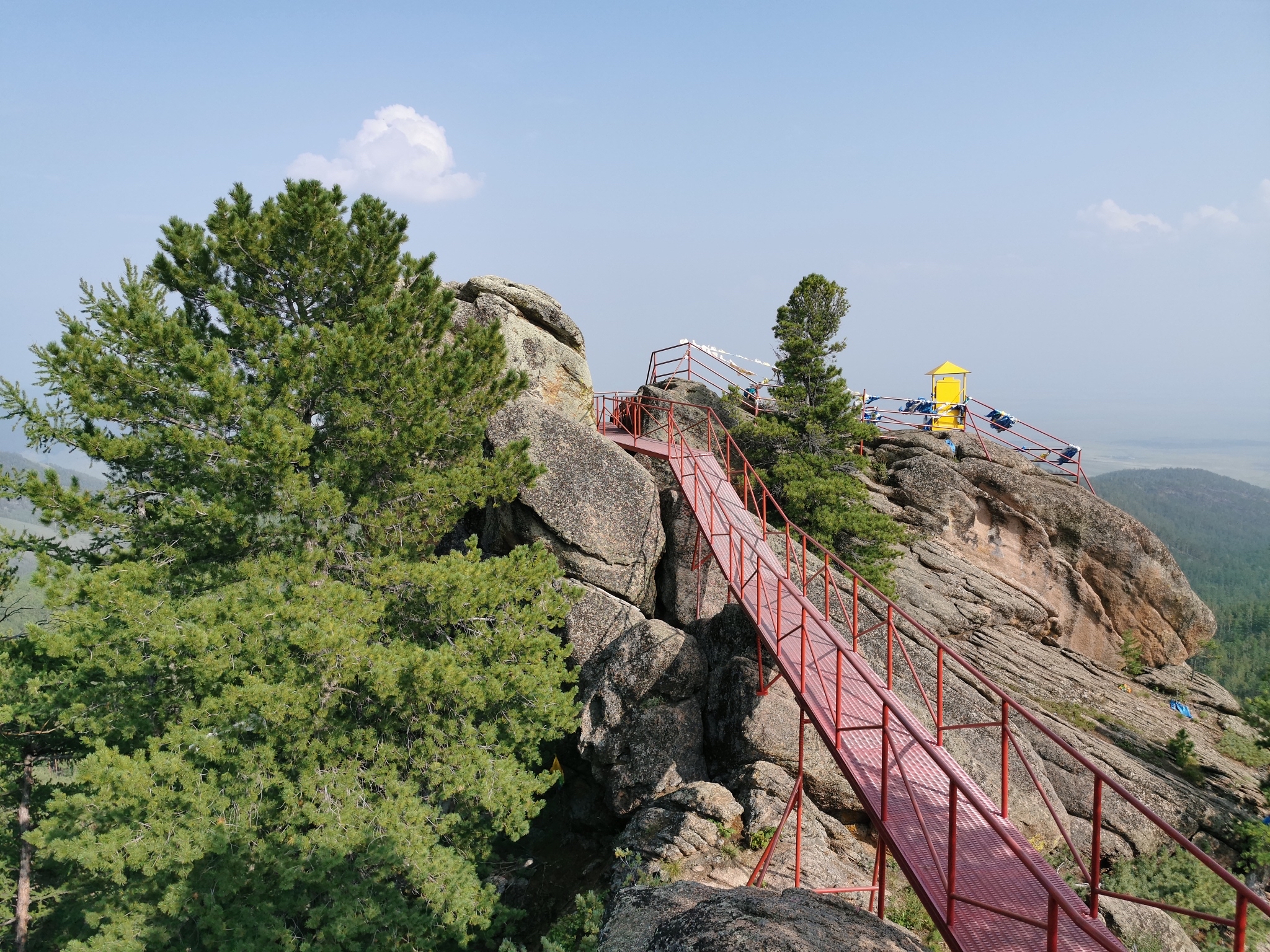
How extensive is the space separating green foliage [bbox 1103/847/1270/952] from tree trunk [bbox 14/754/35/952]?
17.4 meters

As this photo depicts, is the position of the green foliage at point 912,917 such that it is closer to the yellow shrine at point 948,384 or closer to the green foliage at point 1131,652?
the green foliage at point 1131,652

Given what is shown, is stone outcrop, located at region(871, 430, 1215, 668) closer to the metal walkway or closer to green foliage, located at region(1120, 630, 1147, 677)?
green foliage, located at region(1120, 630, 1147, 677)

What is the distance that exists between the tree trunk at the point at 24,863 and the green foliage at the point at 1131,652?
25341 millimetres

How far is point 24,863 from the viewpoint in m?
13.3

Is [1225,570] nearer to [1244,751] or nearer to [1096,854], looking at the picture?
[1244,751]

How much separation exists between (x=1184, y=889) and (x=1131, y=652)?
40.1 feet

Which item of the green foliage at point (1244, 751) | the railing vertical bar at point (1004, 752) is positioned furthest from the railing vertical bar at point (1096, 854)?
the green foliage at point (1244, 751)

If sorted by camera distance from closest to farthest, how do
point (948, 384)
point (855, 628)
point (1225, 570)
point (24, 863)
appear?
1. point (855, 628)
2. point (24, 863)
3. point (948, 384)
4. point (1225, 570)

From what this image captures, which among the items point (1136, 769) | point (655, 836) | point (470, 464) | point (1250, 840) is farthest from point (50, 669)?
point (1250, 840)

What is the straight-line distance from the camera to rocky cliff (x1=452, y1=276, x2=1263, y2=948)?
31.7 ft

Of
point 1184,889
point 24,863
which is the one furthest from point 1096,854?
point 24,863

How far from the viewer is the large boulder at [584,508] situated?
13.9 meters

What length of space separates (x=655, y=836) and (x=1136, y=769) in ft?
28.9

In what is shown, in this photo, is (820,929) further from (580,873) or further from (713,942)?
(580,873)
